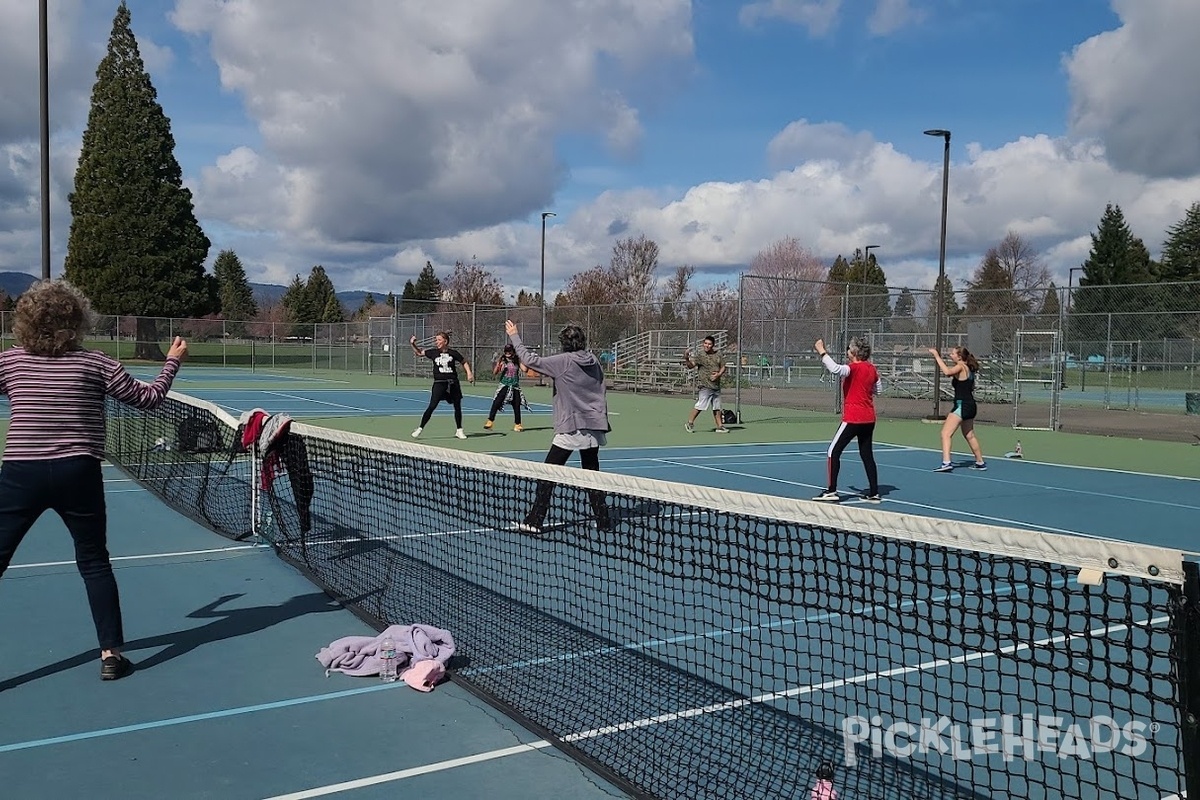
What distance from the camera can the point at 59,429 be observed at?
4.71m

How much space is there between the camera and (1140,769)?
164 inches

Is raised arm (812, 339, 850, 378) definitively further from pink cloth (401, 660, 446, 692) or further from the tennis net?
pink cloth (401, 660, 446, 692)

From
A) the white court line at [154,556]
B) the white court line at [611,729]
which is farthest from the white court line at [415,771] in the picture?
the white court line at [154,556]

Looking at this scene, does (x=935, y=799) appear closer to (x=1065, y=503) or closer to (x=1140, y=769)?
(x=1140, y=769)

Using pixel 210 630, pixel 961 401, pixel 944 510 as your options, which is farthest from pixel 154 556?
pixel 961 401

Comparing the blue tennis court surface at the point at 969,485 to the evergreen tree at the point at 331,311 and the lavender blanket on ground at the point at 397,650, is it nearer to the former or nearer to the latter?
the lavender blanket on ground at the point at 397,650

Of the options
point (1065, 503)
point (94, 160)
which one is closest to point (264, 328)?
point (94, 160)

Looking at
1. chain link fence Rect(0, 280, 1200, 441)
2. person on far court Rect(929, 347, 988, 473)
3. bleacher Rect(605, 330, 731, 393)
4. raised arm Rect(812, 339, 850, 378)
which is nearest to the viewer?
raised arm Rect(812, 339, 850, 378)

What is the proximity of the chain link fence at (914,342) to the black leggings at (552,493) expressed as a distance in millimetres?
15021

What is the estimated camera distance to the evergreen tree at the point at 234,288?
354ft

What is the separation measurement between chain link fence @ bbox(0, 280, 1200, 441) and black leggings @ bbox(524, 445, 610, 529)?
49.3 ft

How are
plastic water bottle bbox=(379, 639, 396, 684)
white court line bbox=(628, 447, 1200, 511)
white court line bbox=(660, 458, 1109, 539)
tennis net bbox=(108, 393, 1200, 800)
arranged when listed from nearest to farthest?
1. tennis net bbox=(108, 393, 1200, 800)
2. plastic water bottle bbox=(379, 639, 396, 684)
3. white court line bbox=(660, 458, 1109, 539)
4. white court line bbox=(628, 447, 1200, 511)

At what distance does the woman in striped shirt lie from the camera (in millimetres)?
4684

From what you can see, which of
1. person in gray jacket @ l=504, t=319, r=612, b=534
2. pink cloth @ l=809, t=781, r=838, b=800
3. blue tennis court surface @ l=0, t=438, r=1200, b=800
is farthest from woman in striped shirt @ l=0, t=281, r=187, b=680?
person in gray jacket @ l=504, t=319, r=612, b=534
